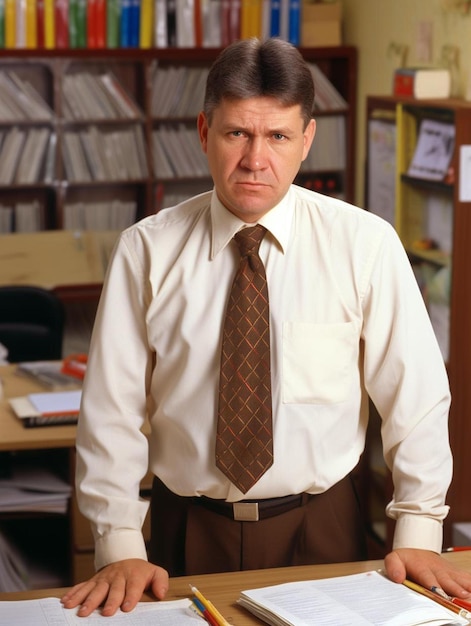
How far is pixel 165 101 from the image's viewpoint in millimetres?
5566

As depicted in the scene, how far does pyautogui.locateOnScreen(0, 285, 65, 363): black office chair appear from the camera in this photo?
3814mm

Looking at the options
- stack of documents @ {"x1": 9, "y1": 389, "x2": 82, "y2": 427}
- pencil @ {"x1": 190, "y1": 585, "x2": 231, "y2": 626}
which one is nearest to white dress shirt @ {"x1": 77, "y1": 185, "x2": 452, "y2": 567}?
pencil @ {"x1": 190, "y1": 585, "x2": 231, "y2": 626}

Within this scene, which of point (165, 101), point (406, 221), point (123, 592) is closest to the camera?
point (123, 592)

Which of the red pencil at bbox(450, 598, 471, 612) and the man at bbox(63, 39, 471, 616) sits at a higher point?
the man at bbox(63, 39, 471, 616)

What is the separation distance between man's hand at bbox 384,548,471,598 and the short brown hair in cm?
74

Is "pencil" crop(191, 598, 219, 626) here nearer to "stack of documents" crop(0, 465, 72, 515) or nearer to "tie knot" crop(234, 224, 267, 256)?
"tie knot" crop(234, 224, 267, 256)

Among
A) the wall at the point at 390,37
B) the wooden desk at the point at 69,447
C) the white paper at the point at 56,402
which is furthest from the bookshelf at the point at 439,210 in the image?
the white paper at the point at 56,402

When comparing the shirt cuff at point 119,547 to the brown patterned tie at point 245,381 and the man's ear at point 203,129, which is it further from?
the man's ear at point 203,129

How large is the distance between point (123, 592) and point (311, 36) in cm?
467

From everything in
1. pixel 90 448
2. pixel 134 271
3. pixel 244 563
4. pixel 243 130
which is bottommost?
pixel 244 563

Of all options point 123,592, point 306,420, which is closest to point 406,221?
point 306,420

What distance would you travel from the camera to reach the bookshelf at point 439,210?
10.8 feet

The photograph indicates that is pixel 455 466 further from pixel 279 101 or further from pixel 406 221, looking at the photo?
pixel 279 101

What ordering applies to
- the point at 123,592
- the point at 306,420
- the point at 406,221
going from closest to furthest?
1. the point at 123,592
2. the point at 306,420
3. the point at 406,221
